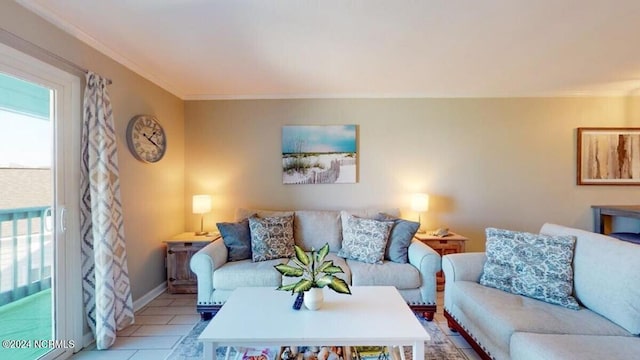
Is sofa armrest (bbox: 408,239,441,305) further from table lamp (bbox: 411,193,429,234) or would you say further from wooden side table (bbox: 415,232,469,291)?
table lamp (bbox: 411,193,429,234)

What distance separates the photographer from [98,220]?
7.20 ft

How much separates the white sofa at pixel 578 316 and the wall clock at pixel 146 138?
322 centimetres

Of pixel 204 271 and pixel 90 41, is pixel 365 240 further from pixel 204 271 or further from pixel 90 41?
pixel 90 41

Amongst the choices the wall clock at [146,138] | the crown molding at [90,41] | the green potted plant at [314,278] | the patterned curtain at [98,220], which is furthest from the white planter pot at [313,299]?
the crown molding at [90,41]

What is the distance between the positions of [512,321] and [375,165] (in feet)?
7.84

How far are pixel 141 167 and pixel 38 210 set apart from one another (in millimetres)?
1113

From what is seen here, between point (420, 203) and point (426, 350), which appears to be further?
point (420, 203)

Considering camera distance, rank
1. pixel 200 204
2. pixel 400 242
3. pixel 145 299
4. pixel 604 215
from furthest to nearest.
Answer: pixel 604 215, pixel 200 204, pixel 145 299, pixel 400 242

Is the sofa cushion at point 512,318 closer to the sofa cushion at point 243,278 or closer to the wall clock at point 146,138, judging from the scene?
the sofa cushion at point 243,278

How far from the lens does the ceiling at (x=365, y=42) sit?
1922 mm

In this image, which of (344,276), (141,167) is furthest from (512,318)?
(141,167)

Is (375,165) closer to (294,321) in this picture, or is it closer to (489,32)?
(489,32)

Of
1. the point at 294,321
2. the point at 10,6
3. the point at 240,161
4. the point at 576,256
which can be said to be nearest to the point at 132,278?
the point at 240,161

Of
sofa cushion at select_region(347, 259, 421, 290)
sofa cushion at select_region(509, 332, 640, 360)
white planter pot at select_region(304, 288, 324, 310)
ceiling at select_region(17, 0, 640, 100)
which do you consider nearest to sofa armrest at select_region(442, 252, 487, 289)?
sofa cushion at select_region(347, 259, 421, 290)
